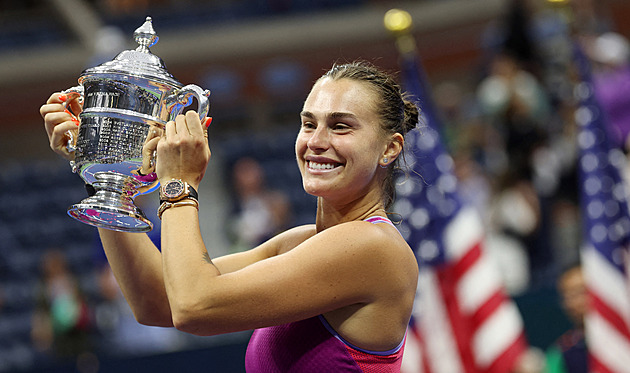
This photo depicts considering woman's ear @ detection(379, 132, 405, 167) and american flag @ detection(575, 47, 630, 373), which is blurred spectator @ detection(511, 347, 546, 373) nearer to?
american flag @ detection(575, 47, 630, 373)

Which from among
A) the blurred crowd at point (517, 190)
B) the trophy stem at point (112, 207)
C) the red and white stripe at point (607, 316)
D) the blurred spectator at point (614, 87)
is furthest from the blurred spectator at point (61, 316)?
the trophy stem at point (112, 207)

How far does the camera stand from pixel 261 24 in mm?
9797

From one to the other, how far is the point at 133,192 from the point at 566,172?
12.0 feet

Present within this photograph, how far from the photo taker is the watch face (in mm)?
1366

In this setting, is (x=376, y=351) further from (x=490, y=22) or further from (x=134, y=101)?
(x=490, y=22)

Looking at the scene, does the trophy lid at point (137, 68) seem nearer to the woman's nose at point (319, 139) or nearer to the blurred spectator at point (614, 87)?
the woman's nose at point (319, 139)

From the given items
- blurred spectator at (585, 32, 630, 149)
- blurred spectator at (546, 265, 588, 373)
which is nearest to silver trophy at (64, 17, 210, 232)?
blurred spectator at (546, 265, 588, 373)

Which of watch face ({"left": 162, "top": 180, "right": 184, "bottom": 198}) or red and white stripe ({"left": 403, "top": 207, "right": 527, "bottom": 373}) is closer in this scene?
watch face ({"left": 162, "top": 180, "right": 184, "bottom": 198})

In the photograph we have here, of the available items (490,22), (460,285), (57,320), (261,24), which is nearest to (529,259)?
(460,285)

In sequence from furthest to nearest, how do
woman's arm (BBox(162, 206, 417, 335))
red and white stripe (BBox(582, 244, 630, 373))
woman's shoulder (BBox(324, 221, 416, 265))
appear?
1. red and white stripe (BBox(582, 244, 630, 373))
2. woman's shoulder (BBox(324, 221, 416, 265))
3. woman's arm (BBox(162, 206, 417, 335))

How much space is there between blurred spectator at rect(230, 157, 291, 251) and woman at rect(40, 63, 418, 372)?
3.38 metres

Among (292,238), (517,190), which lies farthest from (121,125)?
(517,190)

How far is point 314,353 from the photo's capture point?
4.68 feet

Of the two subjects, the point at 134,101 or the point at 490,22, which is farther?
the point at 490,22
